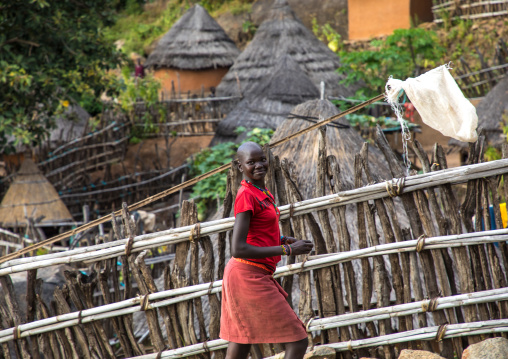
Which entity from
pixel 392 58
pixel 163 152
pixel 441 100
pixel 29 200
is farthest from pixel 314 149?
pixel 163 152

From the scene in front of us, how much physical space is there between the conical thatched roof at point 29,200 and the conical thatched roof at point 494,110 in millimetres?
6853

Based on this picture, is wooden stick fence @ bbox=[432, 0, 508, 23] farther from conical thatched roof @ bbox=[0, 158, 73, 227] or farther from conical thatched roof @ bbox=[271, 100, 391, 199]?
conical thatched roof @ bbox=[0, 158, 73, 227]

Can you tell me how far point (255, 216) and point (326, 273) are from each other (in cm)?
85

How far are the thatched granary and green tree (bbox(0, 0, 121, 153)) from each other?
900cm

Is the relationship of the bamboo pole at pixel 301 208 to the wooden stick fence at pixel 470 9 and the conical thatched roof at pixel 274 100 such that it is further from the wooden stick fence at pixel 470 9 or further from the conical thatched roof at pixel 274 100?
the wooden stick fence at pixel 470 9

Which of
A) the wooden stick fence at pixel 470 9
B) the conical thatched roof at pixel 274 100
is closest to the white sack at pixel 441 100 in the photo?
the conical thatched roof at pixel 274 100

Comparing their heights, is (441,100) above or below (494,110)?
below

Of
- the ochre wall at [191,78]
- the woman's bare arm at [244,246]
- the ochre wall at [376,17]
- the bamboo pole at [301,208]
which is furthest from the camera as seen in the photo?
the ochre wall at [191,78]

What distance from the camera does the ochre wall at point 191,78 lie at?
18180 mm

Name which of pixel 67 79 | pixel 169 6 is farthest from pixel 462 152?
Answer: pixel 169 6

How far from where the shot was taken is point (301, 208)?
3.12 metres

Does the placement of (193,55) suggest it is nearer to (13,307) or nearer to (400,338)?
(13,307)

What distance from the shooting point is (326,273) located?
315cm

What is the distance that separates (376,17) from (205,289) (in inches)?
543
